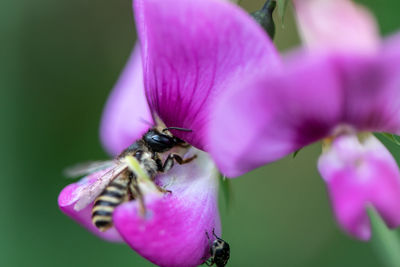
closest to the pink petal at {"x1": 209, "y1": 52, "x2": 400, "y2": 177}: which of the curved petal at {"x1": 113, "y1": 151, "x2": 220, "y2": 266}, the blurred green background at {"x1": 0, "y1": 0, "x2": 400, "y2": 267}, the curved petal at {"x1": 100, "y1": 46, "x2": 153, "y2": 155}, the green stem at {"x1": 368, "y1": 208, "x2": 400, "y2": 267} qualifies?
the curved petal at {"x1": 113, "y1": 151, "x2": 220, "y2": 266}

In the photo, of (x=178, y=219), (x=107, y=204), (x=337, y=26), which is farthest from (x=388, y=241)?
(x=337, y=26)

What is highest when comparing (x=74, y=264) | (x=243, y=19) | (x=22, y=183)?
(x=243, y=19)

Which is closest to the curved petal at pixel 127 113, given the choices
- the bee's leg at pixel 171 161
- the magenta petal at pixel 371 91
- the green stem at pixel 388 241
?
the bee's leg at pixel 171 161

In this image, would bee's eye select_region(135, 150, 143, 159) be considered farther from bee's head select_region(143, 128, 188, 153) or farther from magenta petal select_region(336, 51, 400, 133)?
magenta petal select_region(336, 51, 400, 133)

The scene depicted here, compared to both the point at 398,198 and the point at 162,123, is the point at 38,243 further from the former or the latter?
the point at 398,198

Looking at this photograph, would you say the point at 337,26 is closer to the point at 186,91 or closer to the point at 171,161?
the point at 186,91

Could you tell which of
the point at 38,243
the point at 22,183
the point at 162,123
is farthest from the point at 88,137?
the point at 162,123
